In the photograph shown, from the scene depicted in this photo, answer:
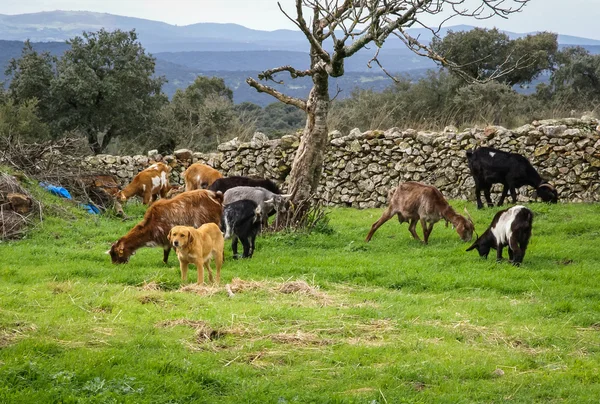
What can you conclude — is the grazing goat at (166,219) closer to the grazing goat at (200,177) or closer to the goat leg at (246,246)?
the goat leg at (246,246)

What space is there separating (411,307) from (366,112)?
23124 millimetres

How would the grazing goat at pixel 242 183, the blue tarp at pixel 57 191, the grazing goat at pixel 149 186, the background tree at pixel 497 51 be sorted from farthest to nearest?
1. the background tree at pixel 497 51
2. the grazing goat at pixel 149 186
3. the blue tarp at pixel 57 191
4. the grazing goat at pixel 242 183

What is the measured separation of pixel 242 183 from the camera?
17516 millimetres

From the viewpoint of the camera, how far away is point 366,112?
32875mm

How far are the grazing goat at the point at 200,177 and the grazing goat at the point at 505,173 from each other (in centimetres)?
658

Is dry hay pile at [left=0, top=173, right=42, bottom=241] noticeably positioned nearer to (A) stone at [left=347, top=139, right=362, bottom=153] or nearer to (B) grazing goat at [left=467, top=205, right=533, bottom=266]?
(B) grazing goat at [left=467, top=205, right=533, bottom=266]

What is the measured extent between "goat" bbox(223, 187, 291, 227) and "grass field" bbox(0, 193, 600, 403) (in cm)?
107

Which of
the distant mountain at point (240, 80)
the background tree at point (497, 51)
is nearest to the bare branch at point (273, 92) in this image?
A: the background tree at point (497, 51)

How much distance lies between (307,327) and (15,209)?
9.58m

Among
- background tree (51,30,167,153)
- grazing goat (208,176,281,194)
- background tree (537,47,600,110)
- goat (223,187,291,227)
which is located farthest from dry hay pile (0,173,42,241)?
background tree (537,47,600,110)

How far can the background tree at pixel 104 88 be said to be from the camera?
96.9 feet

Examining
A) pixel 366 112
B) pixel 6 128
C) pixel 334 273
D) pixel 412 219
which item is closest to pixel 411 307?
pixel 334 273

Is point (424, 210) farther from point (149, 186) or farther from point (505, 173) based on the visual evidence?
point (149, 186)

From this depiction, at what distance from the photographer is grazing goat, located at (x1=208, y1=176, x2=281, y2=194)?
17344 mm
